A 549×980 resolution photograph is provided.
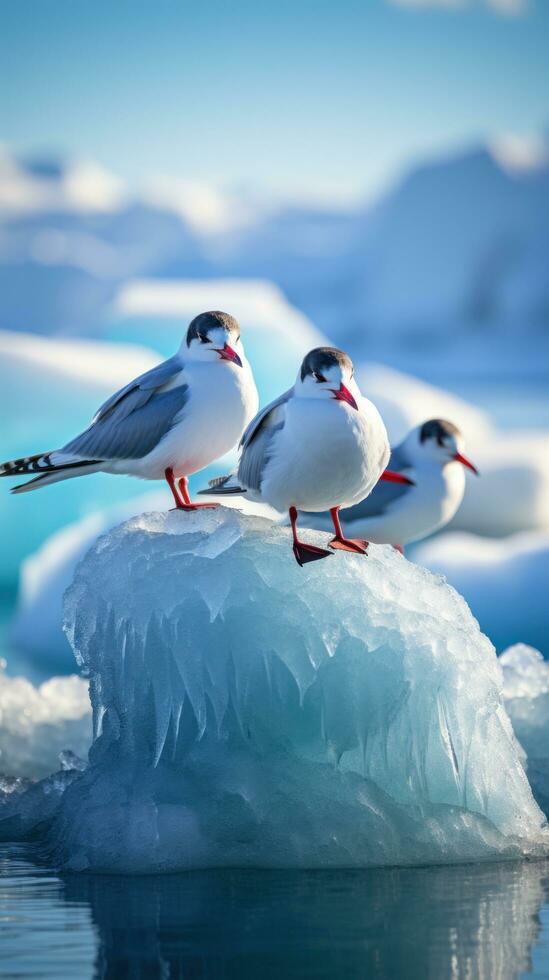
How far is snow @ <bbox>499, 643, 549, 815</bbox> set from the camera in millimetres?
5887

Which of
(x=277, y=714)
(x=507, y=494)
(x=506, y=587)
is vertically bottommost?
(x=277, y=714)

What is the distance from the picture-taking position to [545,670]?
6.52 metres

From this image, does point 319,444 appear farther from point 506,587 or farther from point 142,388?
point 506,587

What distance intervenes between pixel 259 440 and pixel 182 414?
345 millimetres

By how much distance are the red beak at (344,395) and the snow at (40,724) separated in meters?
3.02

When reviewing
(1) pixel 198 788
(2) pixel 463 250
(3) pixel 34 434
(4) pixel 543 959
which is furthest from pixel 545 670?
(2) pixel 463 250

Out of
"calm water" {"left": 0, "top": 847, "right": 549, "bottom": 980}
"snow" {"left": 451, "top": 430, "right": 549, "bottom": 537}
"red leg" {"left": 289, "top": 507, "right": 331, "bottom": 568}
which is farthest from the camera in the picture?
"snow" {"left": 451, "top": 430, "right": 549, "bottom": 537}

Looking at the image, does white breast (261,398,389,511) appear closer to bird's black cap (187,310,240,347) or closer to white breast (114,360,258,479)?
white breast (114,360,258,479)

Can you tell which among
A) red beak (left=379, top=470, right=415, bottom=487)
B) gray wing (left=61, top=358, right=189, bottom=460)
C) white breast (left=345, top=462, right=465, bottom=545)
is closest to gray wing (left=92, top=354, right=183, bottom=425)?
gray wing (left=61, top=358, right=189, bottom=460)

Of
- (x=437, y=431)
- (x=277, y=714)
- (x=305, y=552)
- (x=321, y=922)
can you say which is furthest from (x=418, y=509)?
(x=321, y=922)

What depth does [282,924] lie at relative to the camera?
345 cm

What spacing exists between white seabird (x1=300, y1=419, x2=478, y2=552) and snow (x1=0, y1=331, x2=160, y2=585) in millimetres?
4281

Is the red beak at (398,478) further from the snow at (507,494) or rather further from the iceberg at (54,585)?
the snow at (507,494)

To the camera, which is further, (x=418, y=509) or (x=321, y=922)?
(x=418, y=509)
